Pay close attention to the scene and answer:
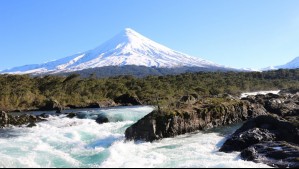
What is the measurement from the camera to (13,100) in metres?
46.2

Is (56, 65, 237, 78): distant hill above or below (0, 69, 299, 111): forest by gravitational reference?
above

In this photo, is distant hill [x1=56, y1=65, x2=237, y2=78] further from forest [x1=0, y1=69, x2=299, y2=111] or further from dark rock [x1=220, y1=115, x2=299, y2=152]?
dark rock [x1=220, y1=115, x2=299, y2=152]

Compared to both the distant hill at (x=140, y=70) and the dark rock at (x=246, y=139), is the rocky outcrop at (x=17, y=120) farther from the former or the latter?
the distant hill at (x=140, y=70)

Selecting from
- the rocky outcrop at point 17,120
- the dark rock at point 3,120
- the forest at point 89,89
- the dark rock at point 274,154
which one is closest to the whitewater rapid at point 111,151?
the dark rock at point 274,154

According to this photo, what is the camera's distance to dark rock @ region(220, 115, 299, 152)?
16500mm

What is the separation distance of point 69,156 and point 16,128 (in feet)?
40.6

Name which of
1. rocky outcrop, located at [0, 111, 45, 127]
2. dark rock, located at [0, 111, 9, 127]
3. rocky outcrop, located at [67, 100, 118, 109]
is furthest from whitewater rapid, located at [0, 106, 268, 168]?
rocky outcrop, located at [67, 100, 118, 109]

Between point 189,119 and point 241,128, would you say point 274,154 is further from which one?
point 189,119

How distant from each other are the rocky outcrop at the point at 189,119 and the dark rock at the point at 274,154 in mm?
5775

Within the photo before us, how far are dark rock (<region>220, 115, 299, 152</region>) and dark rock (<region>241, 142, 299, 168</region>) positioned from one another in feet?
3.73

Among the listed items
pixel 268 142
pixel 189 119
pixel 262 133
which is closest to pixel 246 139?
pixel 262 133

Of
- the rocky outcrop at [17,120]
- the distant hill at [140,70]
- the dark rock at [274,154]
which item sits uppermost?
the distant hill at [140,70]

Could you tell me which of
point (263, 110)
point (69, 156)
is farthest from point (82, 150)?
point (263, 110)

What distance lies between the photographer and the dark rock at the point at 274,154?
13.2m
